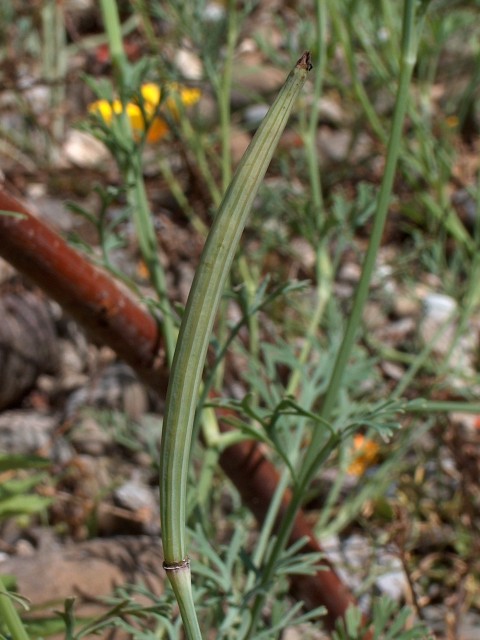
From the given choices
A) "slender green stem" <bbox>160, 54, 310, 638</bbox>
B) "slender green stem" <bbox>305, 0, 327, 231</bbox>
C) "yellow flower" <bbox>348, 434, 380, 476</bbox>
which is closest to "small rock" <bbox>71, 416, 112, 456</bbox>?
"yellow flower" <bbox>348, 434, 380, 476</bbox>

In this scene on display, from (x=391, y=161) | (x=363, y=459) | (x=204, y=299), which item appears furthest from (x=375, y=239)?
(x=363, y=459)

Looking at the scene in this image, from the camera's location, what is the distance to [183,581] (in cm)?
51

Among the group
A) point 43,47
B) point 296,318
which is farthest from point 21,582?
point 43,47

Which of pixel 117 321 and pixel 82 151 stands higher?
pixel 82 151

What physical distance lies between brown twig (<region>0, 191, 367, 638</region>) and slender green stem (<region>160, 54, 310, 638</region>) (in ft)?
1.21

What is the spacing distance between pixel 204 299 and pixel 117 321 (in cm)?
50

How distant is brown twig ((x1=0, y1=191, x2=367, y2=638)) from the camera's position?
870mm

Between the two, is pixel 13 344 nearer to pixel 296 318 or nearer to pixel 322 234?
pixel 296 318

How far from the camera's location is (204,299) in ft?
1.55

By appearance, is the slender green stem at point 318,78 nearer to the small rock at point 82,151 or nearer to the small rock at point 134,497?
the small rock at point 134,497

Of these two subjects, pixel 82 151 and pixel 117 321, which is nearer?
pixel 117 321

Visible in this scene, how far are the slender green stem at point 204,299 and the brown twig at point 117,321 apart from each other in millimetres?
369

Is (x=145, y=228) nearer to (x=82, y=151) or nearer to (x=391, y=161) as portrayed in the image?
(x=391, y=161)

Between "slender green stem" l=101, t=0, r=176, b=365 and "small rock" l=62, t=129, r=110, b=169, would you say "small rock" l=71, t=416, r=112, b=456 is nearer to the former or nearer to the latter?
"slender green stem" l=101, t=0, r=176, b=365
